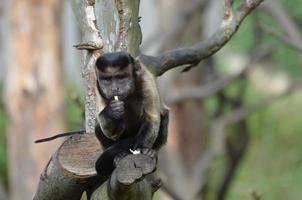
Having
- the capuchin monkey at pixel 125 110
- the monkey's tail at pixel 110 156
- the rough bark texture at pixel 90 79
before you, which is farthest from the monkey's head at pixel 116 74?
the rough bark texture at pixel 90 79

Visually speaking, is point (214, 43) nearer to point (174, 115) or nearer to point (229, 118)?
point (229, 118)

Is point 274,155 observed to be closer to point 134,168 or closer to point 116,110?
point 116,110

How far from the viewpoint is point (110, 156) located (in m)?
2.74

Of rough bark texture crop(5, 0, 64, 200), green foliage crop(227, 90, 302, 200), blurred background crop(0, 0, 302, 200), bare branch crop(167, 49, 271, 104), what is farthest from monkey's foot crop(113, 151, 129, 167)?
green foliage crop(227, 90, 302, 200)

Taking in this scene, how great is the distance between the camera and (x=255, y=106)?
7.29m

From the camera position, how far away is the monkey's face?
2.67m

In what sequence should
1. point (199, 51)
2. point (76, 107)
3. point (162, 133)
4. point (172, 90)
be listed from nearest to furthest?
point (162, 133), point (199, 51), point (172, 90), point (76, 107)

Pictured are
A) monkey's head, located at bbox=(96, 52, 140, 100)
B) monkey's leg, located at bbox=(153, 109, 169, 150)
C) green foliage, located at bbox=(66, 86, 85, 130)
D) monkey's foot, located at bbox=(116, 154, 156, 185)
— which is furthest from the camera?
green foliage, located at bbox=(66, 86, 85, 130)

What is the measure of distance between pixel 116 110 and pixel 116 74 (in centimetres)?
11

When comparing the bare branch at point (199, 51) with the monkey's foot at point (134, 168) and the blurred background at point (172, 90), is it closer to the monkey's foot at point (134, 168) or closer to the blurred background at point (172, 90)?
the monkey's foot at point (134, 168)

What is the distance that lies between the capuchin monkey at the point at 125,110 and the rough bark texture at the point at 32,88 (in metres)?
3.69

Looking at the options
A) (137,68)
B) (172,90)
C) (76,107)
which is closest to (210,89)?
(172,90)

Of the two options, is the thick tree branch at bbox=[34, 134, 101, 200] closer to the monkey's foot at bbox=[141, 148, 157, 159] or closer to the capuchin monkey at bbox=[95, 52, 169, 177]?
the capuchin monkey at bbox=[95, 52, 169, 177]

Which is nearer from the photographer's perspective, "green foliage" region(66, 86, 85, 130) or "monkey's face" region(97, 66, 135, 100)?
"monkey's face" region(97, 66, 135, 100)
